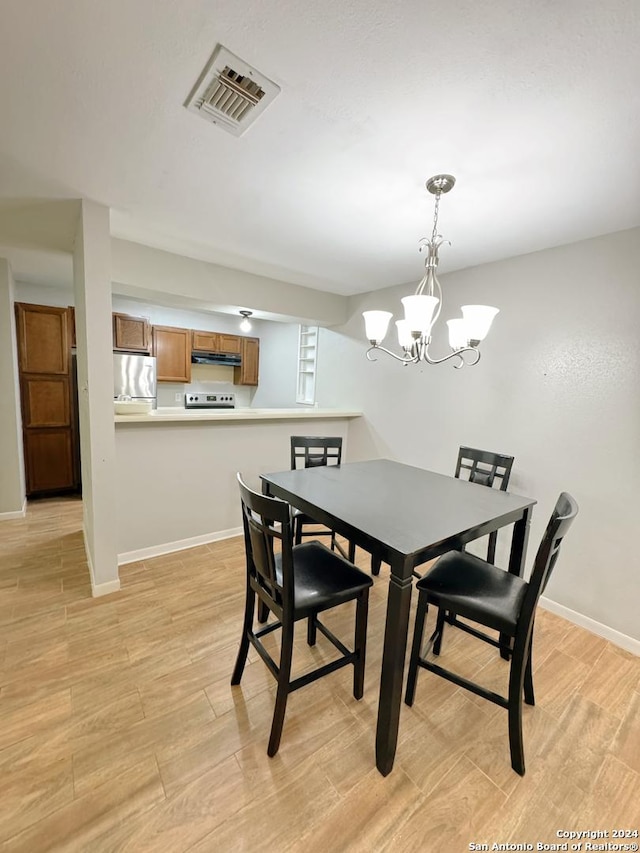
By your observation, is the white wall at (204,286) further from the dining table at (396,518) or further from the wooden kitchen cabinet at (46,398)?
the dining table at (396,518)

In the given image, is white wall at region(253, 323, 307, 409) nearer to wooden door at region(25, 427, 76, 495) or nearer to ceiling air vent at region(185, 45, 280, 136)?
wooden door at region(25, 427, 76, 495)

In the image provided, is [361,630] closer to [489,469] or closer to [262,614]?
[262,614]

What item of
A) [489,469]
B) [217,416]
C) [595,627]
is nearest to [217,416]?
[217,416]

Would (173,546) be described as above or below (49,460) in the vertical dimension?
below

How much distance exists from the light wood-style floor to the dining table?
217 mm

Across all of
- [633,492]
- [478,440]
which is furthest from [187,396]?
[633,492]

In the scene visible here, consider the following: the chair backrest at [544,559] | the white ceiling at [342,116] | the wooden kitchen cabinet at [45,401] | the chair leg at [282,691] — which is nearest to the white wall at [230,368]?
the wooden kitchen cabinet at [45,401]

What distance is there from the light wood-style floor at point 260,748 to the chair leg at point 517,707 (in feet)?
0.25

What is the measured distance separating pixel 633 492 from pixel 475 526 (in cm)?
128

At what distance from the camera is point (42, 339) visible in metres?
3.68

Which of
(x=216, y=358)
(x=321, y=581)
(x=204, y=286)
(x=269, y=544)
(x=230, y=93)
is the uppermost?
(x=230, y=93)

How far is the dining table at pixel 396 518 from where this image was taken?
4.13 feet

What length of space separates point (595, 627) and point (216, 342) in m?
5.21

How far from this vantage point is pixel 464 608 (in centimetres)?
144
